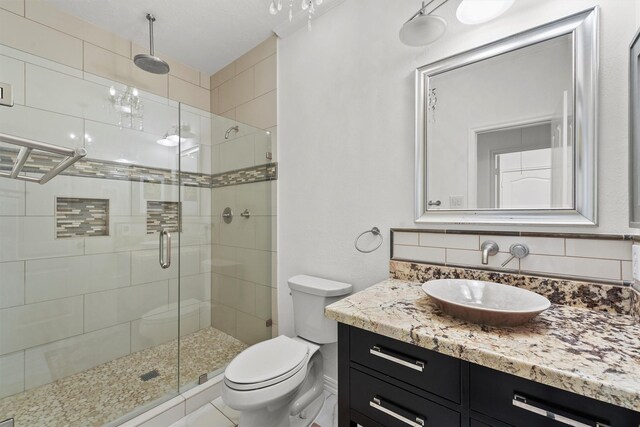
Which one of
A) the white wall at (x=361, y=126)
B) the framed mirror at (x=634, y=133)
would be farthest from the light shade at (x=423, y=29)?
the framed mirror at (x=634, y=133)

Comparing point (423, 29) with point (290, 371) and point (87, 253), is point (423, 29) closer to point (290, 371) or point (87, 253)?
point (290, 371)

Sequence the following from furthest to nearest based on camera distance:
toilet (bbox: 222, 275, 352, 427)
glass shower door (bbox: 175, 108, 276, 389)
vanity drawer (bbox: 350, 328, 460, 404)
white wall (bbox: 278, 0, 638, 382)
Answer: glass shower door (bbox: 175, 108, 276, 389)
toilet (bbox: 222, 275, 352, 427)
white wall (bbox: 278, 0, 638, 382)
vanity drawer (bbox: 350, 328, 460, 404)

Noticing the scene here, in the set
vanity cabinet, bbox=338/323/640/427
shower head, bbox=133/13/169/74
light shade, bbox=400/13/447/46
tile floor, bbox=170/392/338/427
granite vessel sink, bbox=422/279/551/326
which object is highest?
shower head, bbox=133/13/169/74

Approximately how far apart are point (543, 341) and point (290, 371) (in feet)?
3.30

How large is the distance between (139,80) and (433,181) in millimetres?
2376

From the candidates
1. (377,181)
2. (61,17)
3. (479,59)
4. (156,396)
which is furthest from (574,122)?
(61,17)

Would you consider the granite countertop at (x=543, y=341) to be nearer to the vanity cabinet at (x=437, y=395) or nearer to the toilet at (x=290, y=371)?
the vanity cabinet at (x=437, y=395)

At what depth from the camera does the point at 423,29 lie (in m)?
1.15

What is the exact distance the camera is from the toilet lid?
1.20 meters

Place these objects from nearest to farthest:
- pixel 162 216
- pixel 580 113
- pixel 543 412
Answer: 1. pixel 543 412
2. pixel 580 113
3. pixel 162 216

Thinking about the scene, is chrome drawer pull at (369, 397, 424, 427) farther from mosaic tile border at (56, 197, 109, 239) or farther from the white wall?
mosaic tile border at (56, 197, 109, 239)

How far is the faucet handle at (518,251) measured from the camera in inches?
41.8

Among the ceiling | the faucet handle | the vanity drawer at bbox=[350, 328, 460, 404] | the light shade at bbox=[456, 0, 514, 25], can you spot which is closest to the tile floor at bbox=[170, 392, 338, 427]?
the vanity drawer at bbox=[350, 328, 460, 404]

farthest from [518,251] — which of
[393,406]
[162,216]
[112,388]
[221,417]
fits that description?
[112,388]
